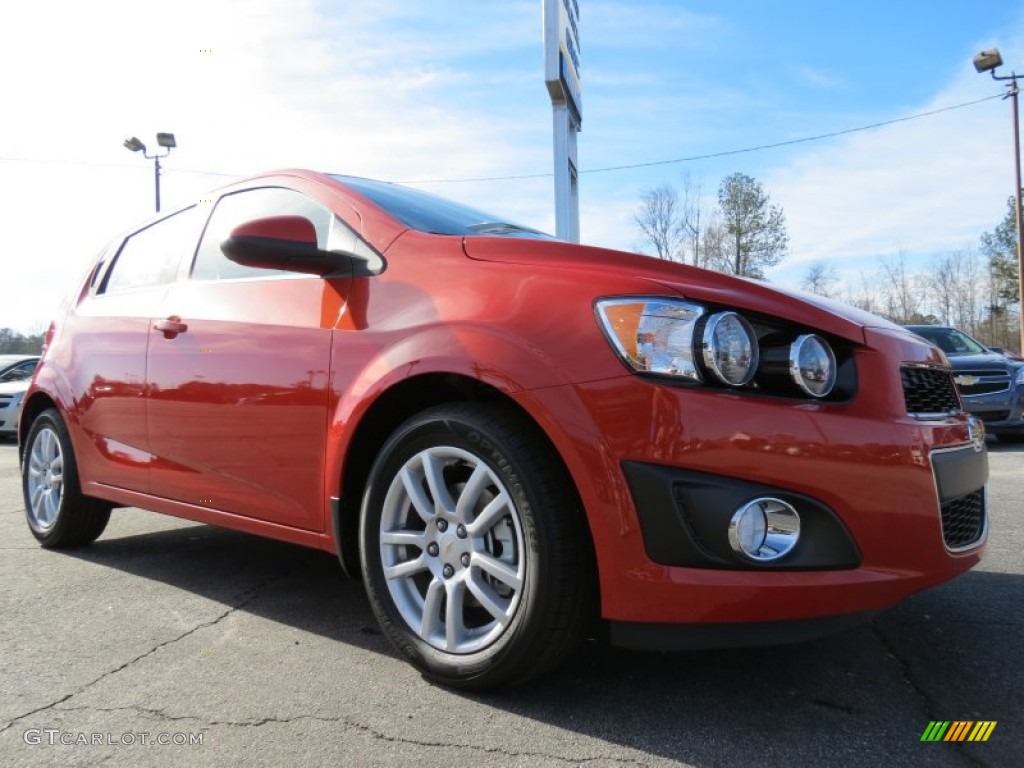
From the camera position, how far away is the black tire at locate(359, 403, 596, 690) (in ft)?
6.95

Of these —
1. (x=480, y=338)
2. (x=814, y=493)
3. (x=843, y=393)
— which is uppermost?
(x=480, y=338)

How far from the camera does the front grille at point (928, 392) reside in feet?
7.31

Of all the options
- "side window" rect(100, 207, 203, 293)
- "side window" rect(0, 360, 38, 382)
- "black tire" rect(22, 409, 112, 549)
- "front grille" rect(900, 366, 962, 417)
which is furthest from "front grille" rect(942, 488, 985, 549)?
"side window" rect(0, 360, 38, 382)

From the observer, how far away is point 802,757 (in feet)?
6.26

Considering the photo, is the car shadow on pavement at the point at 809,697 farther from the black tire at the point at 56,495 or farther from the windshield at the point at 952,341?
the windshield at the point at 952,341

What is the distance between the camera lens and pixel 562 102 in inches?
492

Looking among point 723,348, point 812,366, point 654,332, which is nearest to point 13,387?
point 654,332

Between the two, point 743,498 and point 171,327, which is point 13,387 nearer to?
point 171,327

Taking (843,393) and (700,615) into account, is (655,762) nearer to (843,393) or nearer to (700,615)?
(700,615)

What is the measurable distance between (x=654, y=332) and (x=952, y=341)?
32.7 feet

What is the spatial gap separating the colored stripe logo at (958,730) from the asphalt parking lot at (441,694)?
0.02 meters

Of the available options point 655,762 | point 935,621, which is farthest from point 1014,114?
point 655,762

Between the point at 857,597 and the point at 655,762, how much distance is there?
0.65m

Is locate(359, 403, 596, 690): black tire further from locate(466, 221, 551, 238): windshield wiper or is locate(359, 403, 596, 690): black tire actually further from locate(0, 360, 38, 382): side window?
locate(0, 360, 38, 382): side window
